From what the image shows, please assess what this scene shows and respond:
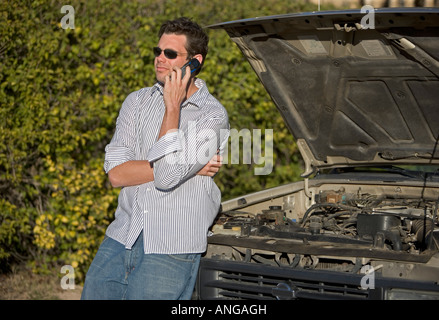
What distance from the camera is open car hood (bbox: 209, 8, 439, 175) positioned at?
13.6 ft

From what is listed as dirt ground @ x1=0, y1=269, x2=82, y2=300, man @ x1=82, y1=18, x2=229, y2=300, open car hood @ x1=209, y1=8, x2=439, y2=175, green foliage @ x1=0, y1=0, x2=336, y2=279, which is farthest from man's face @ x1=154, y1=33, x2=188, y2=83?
dirt ground @ x1=0, y1=269, x2=82, y2=300

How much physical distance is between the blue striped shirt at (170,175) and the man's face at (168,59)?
11cm

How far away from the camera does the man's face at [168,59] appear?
155 inches

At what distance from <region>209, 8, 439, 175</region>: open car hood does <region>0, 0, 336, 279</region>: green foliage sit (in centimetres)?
229

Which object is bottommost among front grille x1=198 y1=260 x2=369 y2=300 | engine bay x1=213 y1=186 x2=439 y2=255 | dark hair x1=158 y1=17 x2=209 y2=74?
front grille x1=198 y1=260 x2=369 y2=300

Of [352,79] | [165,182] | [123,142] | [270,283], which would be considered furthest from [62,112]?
[270,283]

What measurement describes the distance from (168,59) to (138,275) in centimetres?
125

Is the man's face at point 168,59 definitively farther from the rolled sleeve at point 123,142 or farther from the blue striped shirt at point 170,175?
the rolled sleeve at point 123,142

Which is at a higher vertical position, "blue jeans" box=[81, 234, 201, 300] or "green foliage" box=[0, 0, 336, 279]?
"green foliage" box=[0, 0, 336, 279]

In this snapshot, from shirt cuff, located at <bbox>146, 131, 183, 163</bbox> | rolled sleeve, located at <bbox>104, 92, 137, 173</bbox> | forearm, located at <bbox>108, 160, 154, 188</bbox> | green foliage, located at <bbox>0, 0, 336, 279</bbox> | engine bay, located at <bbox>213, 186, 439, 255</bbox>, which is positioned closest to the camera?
shirt cuff, located at <bbox>146, 131, 183, 163</bbox>

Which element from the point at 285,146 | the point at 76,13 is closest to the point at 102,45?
the point at 76,13

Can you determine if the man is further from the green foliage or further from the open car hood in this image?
the green foliage

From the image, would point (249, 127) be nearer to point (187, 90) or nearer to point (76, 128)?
point (76, 128)
